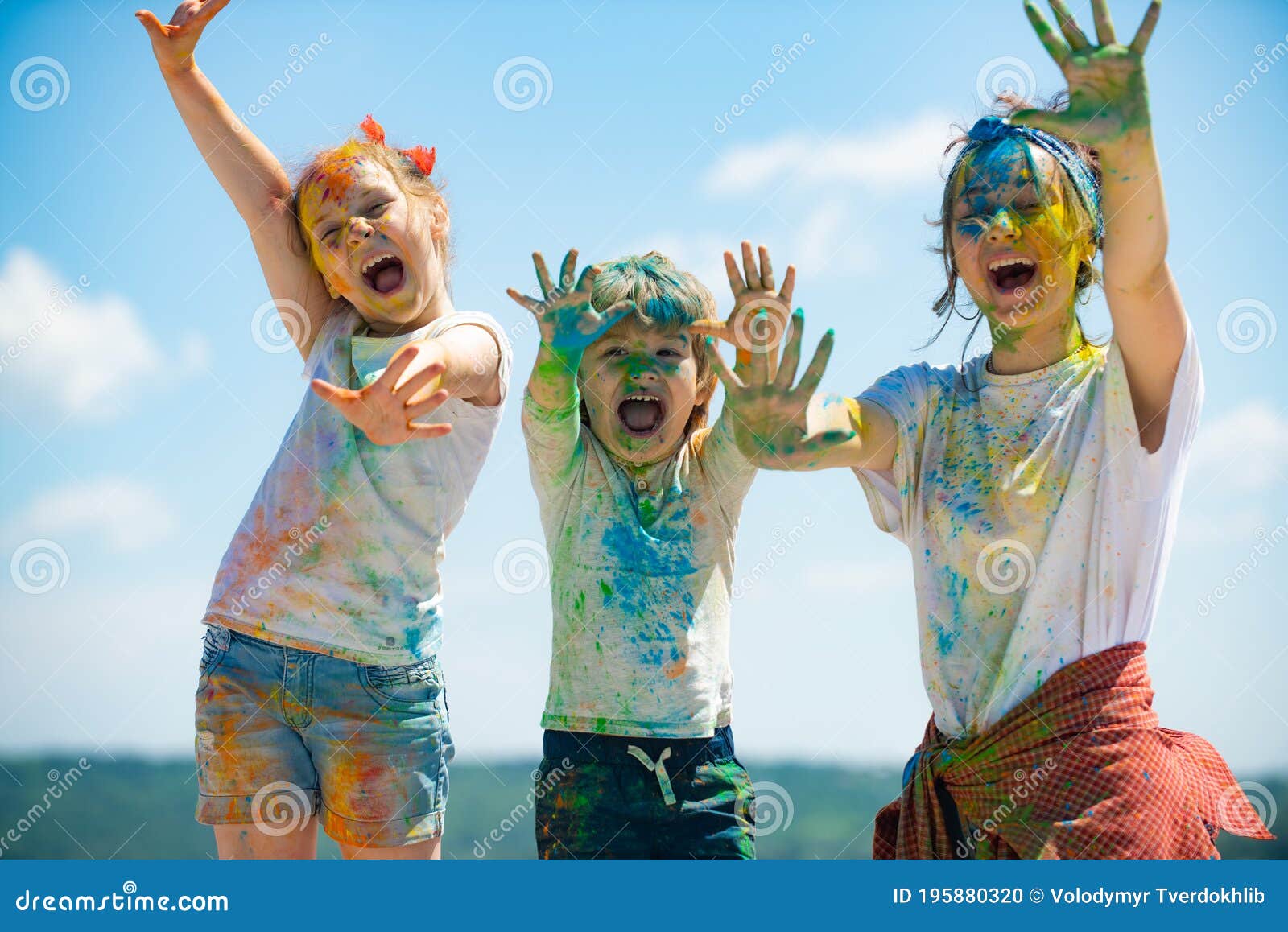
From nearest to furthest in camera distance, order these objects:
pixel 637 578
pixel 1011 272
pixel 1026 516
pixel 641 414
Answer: pixel 1026 516, pixel 1011 272, pixel 637 578, pixel 641 414

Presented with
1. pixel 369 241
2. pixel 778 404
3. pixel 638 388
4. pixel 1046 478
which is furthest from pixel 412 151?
pixel 1046 478

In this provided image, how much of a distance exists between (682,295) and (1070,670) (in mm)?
1468

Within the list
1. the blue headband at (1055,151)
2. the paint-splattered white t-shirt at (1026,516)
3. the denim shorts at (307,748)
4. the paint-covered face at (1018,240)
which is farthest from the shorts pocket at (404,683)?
the blue headband at (1055,151)

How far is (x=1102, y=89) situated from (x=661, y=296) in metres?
1.31

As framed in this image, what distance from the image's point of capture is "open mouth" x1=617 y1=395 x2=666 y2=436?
3.68 meters

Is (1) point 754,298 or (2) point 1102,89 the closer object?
(2) point 1102,89

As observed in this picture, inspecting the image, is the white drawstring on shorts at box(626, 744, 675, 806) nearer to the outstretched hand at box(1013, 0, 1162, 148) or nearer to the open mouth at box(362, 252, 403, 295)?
the open mouth at box(362, 252, 403, 295)

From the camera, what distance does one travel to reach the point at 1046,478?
10.4 feet

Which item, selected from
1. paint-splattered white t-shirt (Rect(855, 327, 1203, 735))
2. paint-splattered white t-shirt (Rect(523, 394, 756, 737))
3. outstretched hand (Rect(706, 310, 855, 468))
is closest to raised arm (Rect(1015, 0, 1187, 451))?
paint-splattered white t-shirt (Rect(855, 327, 1203, 735))

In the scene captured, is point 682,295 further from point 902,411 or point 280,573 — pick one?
point 280,573

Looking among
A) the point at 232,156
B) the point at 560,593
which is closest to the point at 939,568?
the point at 560,593

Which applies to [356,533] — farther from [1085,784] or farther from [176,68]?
[1085,784]

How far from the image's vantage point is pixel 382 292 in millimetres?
3625

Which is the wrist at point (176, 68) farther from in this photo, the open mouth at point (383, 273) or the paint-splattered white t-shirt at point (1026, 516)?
the paint-splattered white t-shirt at point (1026, 516)
